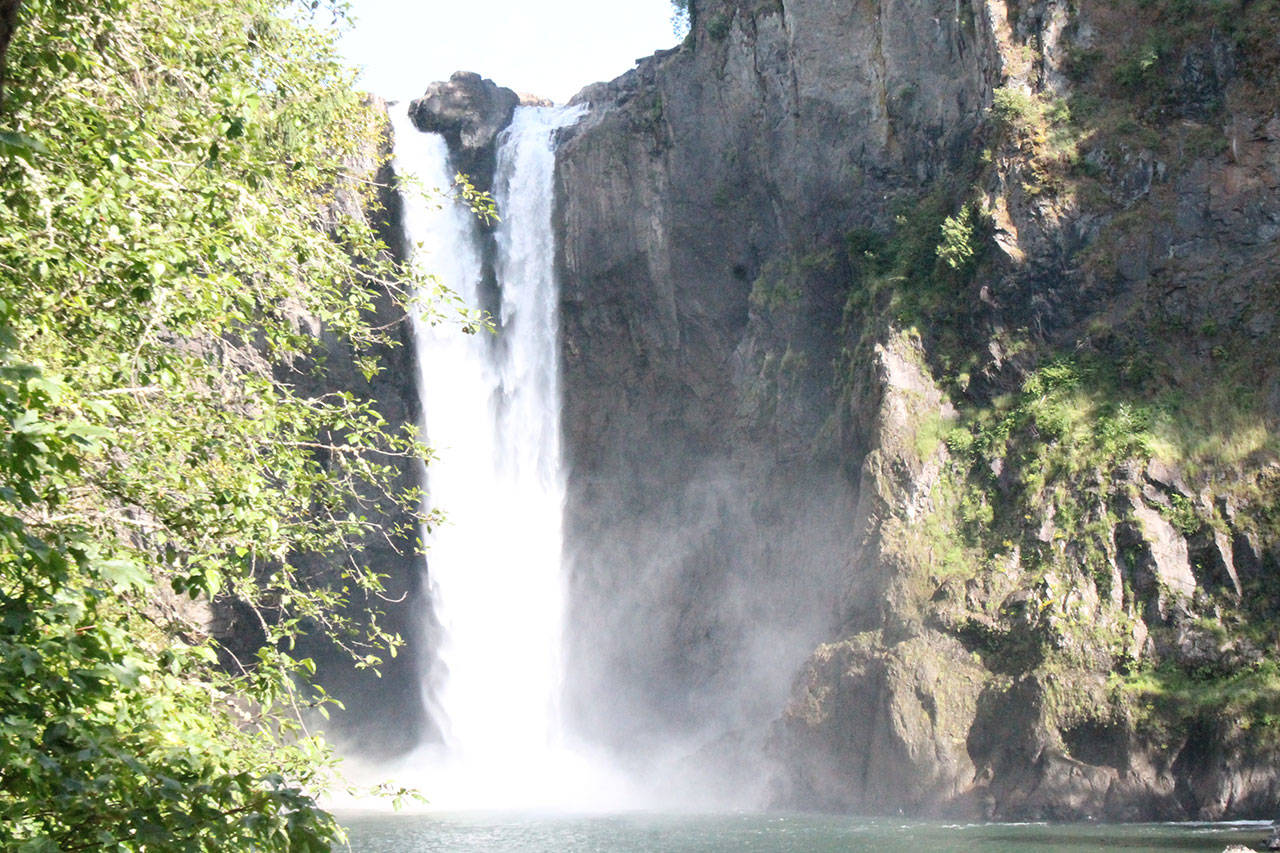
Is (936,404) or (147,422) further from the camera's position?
(936,404)

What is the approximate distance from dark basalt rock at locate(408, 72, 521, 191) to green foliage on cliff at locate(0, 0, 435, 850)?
35.7m

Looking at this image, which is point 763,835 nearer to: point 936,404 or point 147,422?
point 936,404

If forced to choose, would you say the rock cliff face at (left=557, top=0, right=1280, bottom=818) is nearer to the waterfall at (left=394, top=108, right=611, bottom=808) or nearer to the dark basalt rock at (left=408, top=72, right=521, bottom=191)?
the waterfall at (left=394, top=108, right=611, bottom=808)

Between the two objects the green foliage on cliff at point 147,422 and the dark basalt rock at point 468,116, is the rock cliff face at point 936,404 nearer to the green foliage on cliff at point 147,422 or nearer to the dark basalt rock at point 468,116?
the dark basalt rock at point 468,116

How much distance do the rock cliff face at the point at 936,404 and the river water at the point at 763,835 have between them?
5.74ft

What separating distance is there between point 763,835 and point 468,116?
102 ft

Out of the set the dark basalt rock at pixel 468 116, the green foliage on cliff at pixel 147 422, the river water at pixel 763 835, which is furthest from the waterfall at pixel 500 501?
the green foliage on cliff at pixel 147 422

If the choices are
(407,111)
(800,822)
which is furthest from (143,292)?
(407,111)

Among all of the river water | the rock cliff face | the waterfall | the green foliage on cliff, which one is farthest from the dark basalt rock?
the green foliage on cliff

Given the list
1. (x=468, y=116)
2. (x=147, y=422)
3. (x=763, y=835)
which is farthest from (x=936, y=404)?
(x=147, y=422)

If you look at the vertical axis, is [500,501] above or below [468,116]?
below

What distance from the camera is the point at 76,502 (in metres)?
7.04

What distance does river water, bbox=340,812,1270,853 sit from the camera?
20031 millimetres

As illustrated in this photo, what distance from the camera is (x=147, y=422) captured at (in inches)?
255
